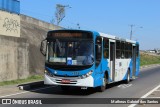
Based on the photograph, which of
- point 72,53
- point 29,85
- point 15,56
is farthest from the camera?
point 15,56

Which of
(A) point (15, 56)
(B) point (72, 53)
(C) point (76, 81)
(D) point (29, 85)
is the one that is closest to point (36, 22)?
(A) point (15, 56)

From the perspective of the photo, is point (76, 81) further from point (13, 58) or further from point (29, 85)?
point (13, 58)

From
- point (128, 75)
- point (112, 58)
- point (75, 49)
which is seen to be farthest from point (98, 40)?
point (128, 75)

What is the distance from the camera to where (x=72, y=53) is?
17641 mm

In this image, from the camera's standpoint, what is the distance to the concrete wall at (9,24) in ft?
88.3

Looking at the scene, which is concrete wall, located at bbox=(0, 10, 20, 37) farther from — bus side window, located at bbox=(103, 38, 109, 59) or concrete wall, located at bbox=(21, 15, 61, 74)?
bus side window, located at bbox=(103, 38, 109, 59)

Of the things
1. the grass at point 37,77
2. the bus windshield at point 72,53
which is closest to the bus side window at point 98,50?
the bus windshield at point 72,53

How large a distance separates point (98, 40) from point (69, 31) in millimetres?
1375

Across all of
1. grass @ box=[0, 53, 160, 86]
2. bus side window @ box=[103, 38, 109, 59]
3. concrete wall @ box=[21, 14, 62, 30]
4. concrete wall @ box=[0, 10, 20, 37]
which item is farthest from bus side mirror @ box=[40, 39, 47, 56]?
concrete wall @ box=[21, 14, 62, 30]

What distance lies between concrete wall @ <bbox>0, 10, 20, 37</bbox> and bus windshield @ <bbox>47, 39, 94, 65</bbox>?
979 centimetres

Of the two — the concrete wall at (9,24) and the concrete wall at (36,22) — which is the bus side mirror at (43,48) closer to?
the concrete wall at (9,24)

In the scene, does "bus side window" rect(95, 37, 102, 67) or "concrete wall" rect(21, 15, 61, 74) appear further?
"concrete wall" rect(21, 15, 61, 74)

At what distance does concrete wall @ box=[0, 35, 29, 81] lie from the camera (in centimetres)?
2555

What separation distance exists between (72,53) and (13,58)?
10117mm
